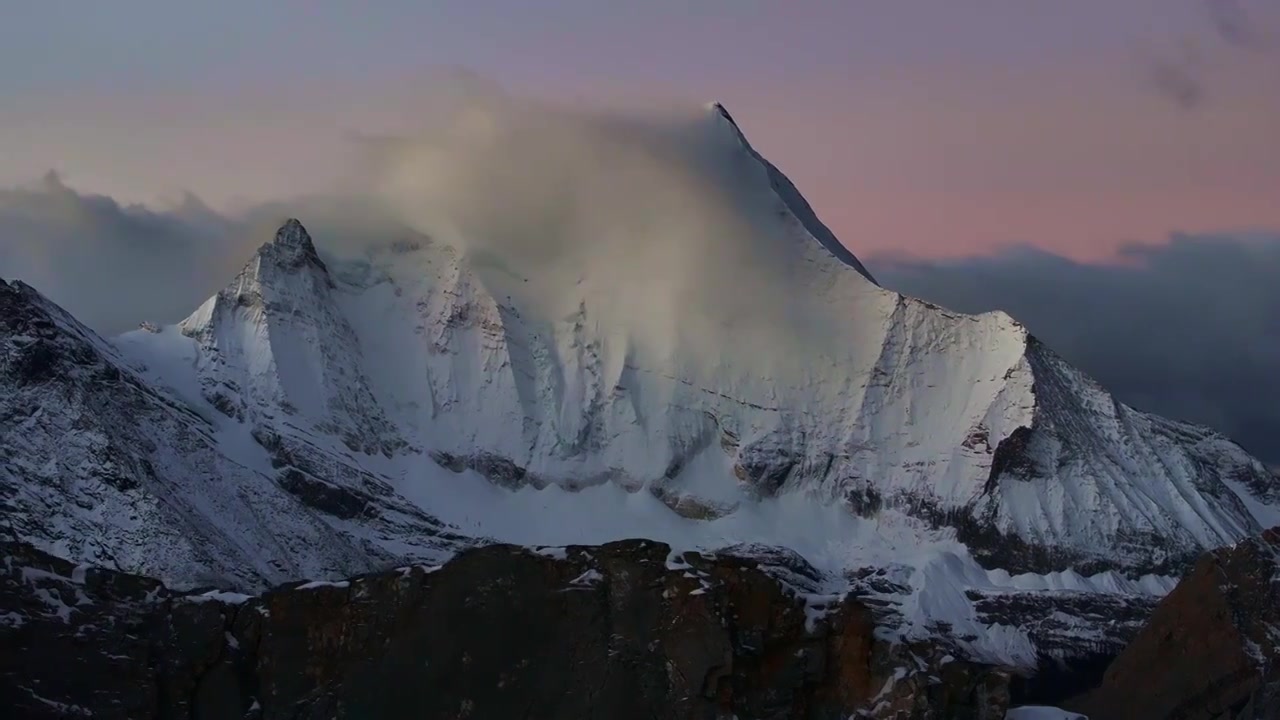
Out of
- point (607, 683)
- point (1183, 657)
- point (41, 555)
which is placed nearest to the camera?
point (607, 683)

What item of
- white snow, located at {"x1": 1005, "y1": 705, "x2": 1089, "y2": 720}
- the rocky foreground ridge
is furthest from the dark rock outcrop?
the rocky foreground ridge

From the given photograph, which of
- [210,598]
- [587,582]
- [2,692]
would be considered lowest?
[2,692]

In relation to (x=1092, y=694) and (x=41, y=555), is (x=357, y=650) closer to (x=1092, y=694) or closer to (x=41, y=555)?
(x=41, y=555)

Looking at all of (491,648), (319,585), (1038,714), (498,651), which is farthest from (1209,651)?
(319,585)

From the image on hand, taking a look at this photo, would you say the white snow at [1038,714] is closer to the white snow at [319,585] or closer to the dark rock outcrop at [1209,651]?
the dark rock outcrop at [1209,651]

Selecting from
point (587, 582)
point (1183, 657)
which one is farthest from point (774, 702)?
point (1183, 657)

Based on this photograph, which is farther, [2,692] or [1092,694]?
[1092,694]
